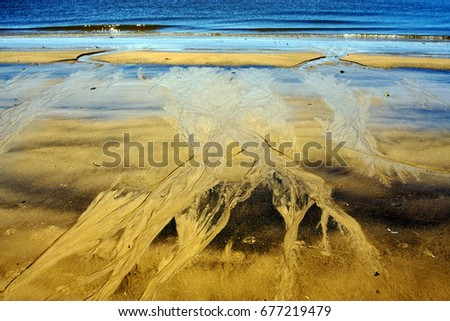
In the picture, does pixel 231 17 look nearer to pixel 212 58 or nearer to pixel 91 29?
pixel 91 29

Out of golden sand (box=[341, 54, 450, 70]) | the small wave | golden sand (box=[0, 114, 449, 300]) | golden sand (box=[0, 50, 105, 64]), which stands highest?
the small wave

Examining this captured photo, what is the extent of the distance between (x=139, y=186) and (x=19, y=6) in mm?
49925

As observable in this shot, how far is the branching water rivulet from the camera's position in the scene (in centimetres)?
418

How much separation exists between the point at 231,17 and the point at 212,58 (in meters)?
20.7

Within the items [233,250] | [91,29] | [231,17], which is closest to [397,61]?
[233,250]

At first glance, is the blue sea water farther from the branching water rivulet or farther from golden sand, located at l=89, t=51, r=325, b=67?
the branching water rivulet

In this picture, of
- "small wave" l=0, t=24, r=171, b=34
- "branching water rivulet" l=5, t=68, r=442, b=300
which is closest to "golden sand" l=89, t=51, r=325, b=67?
"branching water rivulet" l=5, t=68, r=442, b=300

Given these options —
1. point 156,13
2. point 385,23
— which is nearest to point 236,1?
point 156,13

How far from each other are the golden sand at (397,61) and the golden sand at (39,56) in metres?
14.0

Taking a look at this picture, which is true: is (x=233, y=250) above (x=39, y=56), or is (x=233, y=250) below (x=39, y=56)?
below

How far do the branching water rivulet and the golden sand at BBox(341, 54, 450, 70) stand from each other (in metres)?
6.96

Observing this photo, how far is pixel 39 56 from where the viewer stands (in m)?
16.5

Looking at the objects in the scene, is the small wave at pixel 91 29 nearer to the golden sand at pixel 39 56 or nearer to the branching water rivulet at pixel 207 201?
the golden sand at pixel 39 56

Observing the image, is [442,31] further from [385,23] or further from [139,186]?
[139,186]
